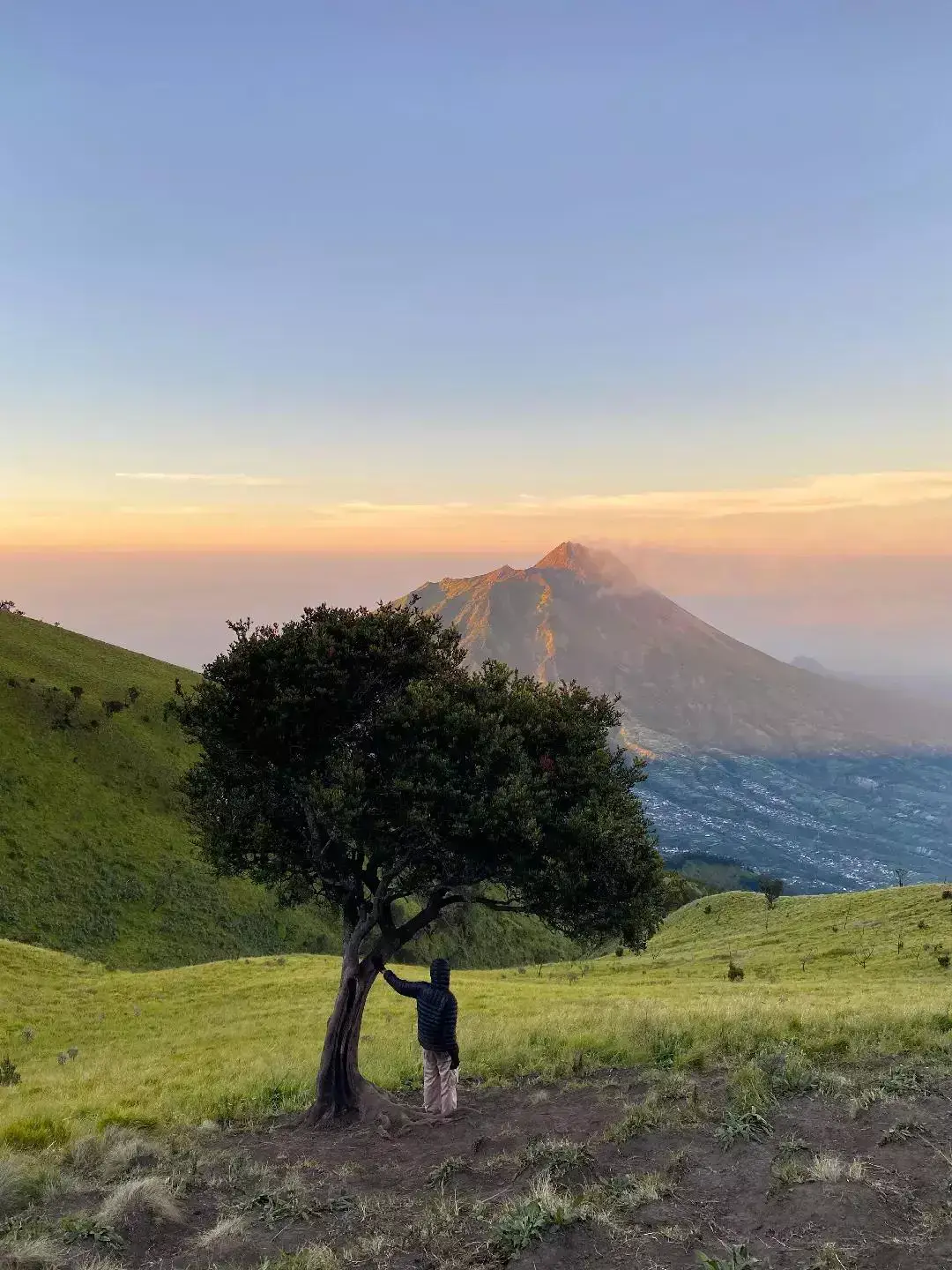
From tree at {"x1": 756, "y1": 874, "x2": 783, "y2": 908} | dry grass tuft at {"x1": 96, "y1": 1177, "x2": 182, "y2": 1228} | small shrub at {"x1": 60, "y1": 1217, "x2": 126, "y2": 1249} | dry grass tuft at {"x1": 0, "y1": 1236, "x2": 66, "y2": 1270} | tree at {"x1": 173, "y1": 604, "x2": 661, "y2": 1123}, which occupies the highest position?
tree at {"x1": 173, "y1": 604, "x2": 661, "y2": 1123}

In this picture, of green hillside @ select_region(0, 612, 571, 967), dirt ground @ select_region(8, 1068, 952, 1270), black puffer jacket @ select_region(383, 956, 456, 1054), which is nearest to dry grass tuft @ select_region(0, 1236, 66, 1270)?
dirt ground @ select_region(8, 1068, 952, 1270)

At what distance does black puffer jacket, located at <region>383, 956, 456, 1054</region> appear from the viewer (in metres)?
17.8

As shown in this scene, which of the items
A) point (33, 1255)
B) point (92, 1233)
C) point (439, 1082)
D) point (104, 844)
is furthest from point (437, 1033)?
point (104, 844)

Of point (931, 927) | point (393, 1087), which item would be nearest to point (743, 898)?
point (931, 927)

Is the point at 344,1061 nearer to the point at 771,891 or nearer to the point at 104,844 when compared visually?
the point at 104,844

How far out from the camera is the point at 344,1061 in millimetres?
19531

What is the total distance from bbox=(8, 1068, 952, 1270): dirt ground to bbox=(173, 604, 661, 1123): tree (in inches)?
165

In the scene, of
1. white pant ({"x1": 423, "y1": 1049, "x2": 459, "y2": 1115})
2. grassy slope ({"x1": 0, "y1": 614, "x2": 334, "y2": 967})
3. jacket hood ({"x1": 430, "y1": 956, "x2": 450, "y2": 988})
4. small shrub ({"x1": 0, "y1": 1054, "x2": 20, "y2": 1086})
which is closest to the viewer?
jacket hood ({"x1": 430, "y1": 956, "x2": 450, "y2": 988})

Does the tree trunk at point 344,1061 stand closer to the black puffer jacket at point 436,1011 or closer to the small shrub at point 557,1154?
the black puffer jacket at point 436,1011

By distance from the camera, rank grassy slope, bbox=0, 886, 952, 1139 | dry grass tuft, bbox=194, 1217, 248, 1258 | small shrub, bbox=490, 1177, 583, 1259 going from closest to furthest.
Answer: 1. small shrub, bbox=490, 1177, 583, 1259
2. dry grass tuft, bbox=194, 1217, 248, 1258
3. grassy slope, bbox=0, 886, 952, 1139

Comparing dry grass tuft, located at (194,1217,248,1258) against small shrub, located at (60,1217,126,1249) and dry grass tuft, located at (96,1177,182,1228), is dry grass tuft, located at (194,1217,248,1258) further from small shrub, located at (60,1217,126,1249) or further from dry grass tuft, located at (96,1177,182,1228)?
small shrub, located at (60,1217,126,1249)

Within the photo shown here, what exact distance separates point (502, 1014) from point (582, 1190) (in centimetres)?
2346

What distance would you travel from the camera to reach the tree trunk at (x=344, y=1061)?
63.1 feet

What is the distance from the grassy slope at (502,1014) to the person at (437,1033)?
13.2ft
